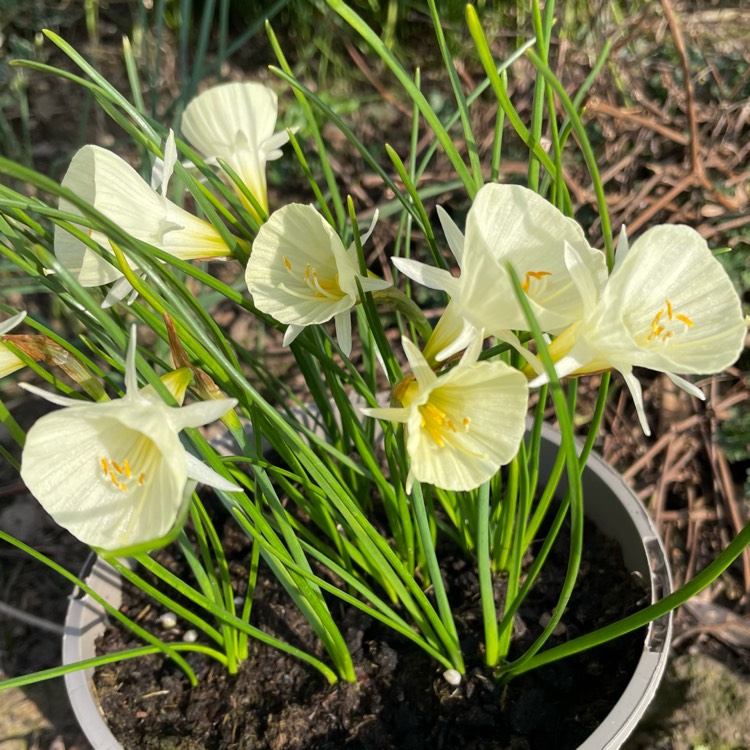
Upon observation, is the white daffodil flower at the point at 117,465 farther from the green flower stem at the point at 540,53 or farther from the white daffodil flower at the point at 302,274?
the green flower stem at the point at 540,53

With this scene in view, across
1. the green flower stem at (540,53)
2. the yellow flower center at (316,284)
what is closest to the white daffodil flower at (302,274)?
the yellow flower center at (316,284)

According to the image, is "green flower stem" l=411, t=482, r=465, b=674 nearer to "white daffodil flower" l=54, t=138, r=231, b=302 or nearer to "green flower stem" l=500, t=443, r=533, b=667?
"green flower stem" l=500, t=443, r=533, b=667

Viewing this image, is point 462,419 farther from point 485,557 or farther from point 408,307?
point 485,557

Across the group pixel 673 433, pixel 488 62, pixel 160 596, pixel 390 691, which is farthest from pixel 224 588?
pixel 673 433

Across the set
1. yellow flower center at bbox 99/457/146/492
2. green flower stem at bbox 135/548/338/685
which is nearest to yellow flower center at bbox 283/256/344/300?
yellow flower center at bbox 99/457/146/492

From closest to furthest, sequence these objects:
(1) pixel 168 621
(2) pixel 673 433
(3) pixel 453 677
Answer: (3) pixel 453 677 → (1) pixel 168 621 → (2) pixel 673 433
